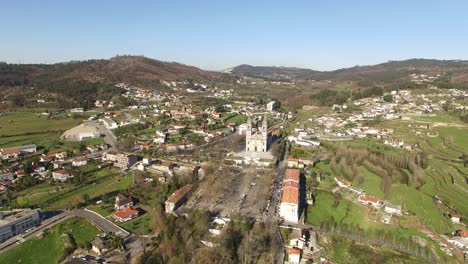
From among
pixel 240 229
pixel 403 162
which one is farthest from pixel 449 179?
pixel 240 229

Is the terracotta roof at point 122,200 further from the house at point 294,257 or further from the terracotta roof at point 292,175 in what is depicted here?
the house at point 294,257

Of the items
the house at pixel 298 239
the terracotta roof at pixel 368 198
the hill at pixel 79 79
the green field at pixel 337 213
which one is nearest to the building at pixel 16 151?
the hill at pixel 79 79

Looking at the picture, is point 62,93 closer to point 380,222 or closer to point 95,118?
point 95,118

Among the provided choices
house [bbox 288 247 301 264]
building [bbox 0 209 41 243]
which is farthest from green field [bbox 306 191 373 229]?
building [bbox 0 209 41 243]

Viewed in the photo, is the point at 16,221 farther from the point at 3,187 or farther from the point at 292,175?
the point at 292,175

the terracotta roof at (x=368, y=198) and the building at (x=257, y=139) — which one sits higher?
the building at (x=257, y=139)
